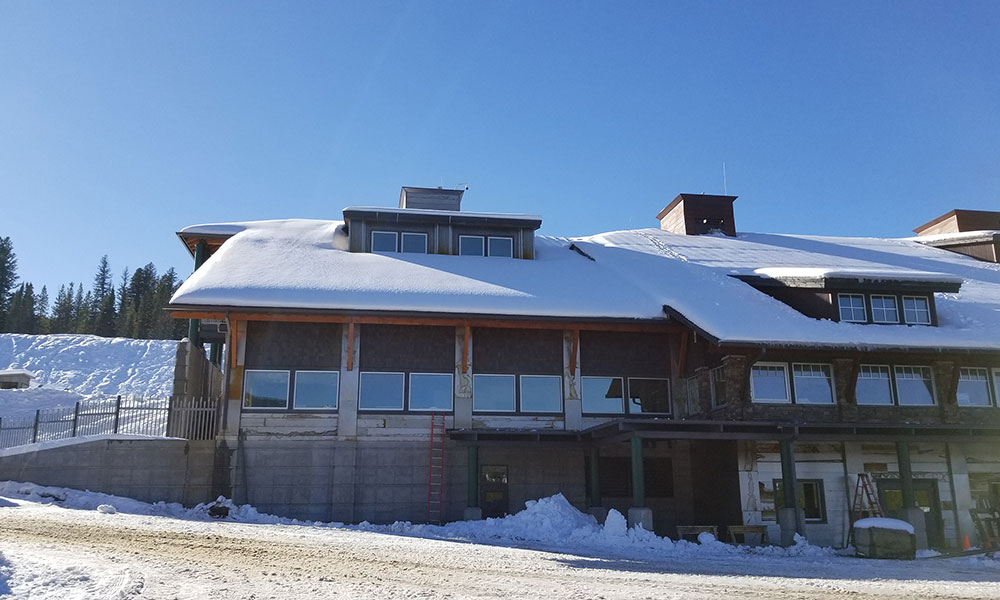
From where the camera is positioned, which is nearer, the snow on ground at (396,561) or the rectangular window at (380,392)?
the snow on ground at (396,561)

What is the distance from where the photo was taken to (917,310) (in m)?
24.8

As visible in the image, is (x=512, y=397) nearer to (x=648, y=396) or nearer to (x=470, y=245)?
(x=648, y=396)

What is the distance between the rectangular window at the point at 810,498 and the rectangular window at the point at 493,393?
24.8ft

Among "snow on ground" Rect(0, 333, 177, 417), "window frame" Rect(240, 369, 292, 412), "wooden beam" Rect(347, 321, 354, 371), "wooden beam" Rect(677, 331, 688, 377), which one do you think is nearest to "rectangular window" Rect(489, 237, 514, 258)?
"wooden beam" Rect(677, 331, 688, 377)

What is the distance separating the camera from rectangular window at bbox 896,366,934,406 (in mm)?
24183

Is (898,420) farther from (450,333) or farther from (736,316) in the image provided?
(450,333)

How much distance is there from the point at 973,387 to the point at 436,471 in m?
16.1

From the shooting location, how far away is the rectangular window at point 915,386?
24.2 metres

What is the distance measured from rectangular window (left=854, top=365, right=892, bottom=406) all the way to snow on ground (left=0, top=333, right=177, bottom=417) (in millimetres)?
37401

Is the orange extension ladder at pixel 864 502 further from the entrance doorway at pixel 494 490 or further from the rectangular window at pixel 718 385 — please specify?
the entrance doorway at pixel 494 490

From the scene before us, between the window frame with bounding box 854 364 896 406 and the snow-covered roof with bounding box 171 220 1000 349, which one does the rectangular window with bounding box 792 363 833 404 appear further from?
the snow-covered roof with bounding box 171 220 1000 349

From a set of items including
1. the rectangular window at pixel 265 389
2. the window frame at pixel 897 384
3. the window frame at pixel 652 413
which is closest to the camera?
the rectangular window at pixel 265 389

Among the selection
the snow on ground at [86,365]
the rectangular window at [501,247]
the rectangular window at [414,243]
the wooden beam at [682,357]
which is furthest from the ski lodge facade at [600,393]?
the snow on ground at [86,365]

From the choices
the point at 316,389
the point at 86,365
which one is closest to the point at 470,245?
the point at 316,389
